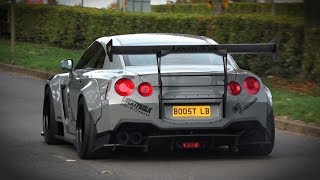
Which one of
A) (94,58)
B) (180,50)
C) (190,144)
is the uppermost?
(180,50)

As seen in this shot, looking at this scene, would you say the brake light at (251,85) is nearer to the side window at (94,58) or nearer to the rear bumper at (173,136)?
the rear bumper at (173,136)

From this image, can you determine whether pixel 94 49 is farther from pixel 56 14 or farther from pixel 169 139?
pixel 56 14

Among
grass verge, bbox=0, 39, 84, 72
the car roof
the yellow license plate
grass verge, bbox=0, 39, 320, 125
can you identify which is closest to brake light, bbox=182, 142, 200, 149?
the yellow license plate

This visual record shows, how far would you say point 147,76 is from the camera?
361 inches

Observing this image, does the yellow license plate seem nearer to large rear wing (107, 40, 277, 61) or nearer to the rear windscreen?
large rear wing (107, 40, 277, 61)

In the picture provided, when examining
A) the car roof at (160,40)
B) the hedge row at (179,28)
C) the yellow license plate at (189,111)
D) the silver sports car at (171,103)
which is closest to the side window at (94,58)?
the car roof at (160,40)

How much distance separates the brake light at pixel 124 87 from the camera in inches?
360

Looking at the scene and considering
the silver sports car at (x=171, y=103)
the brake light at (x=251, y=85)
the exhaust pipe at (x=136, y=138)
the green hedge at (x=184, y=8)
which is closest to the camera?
the silver sports car at (x=171, y=103)

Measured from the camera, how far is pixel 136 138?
932 cm

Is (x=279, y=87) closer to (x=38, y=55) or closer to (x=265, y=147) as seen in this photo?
(x=265, y=147)

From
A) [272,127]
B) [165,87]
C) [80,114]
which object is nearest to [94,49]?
[80,114]

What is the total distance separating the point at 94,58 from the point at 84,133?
1.33 meters

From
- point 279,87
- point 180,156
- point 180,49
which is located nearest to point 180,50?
point 180,49

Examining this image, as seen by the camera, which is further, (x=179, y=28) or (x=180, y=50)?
(x=179, y=28)
